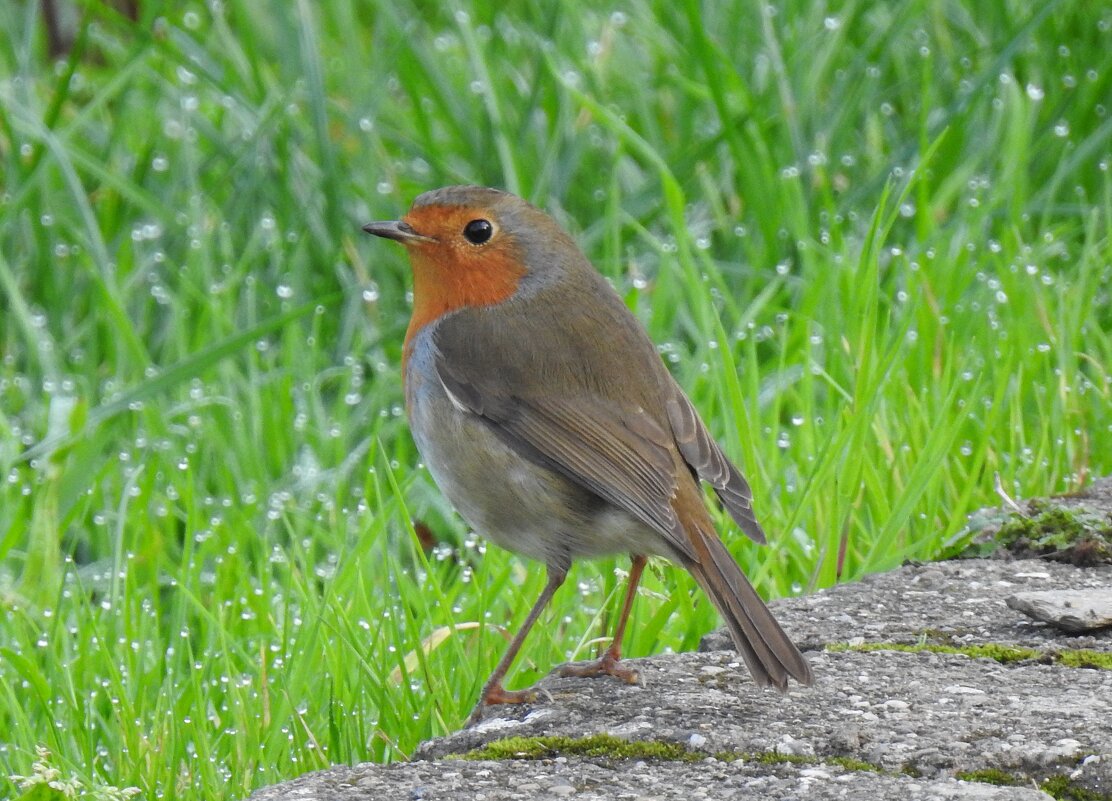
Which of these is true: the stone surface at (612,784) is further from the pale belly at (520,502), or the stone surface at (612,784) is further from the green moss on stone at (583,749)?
the pale belly at (520,502)

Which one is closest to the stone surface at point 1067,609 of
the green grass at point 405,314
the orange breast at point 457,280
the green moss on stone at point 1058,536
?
the green moss on stone at point 1058,536

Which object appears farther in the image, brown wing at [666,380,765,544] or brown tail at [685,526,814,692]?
brown wing at [666,380,765,544]

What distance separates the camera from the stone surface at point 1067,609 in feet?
9.30

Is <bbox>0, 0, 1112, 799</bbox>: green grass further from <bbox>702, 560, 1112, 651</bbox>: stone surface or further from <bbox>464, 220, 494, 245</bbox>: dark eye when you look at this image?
<bbox>464, 220, 494, 245</bbox>: dark eye

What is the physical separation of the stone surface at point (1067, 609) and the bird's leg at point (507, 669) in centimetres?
79

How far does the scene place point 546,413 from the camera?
3334mm

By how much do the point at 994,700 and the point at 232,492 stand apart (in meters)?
2.23

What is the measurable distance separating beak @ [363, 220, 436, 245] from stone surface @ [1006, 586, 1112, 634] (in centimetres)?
140

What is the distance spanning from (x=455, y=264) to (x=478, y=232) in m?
0.09

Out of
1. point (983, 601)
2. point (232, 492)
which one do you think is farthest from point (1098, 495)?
point (232, 492)

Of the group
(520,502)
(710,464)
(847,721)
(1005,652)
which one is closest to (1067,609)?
(1005,652)

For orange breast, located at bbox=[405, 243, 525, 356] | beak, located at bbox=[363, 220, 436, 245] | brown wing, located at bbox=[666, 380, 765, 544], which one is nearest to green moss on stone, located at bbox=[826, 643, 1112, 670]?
brown wing, located at bbox=[666, 380, 765, 544]

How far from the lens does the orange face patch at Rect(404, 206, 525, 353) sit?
361 cm

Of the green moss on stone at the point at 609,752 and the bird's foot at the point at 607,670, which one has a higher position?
the bird's foot at the point at 607,670
